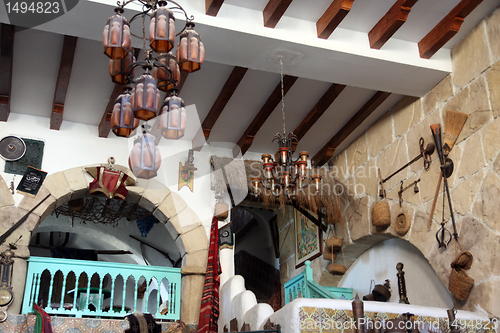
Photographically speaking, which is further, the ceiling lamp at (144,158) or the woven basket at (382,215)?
the woven basket at (382,215)

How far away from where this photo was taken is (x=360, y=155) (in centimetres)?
652

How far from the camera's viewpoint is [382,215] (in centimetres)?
557

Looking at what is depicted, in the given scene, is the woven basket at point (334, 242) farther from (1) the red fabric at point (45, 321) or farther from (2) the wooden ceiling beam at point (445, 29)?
(1) the red fabric at point (45, 321)

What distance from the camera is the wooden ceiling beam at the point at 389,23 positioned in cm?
450

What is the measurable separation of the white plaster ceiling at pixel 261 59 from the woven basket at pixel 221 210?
3.86 feet

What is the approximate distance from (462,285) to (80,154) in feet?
14.8

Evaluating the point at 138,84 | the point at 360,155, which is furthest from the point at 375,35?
the point at 138,84

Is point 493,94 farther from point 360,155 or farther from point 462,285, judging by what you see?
point 360,155

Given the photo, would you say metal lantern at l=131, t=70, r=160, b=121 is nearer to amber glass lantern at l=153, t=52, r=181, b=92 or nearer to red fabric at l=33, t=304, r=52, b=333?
amber glass lantern at l=153, t=52, r=181, b=92

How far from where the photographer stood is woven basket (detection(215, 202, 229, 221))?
19.6ft

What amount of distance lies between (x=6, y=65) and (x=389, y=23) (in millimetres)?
3988

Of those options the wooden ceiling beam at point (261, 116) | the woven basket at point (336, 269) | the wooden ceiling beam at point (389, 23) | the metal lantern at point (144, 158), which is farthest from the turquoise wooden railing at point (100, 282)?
the wooden ceiling beam at point (389, 23)

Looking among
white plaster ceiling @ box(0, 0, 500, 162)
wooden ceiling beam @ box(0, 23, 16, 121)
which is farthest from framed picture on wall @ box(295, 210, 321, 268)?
wooden ceiling beam @ box(0, 23, 16, 121)

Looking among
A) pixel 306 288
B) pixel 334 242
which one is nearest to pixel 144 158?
pixel 306 288
